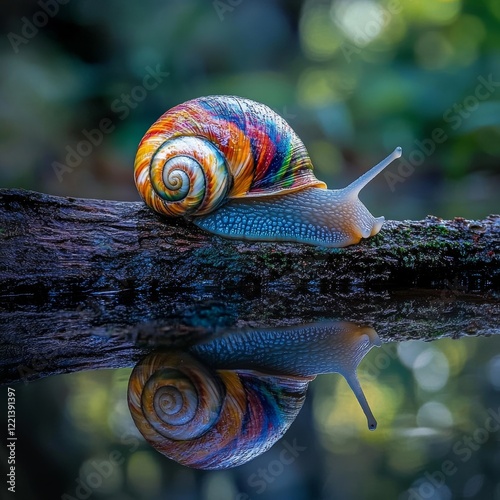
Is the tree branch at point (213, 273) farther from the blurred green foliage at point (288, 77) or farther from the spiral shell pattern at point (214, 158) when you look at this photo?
the blurred green foliage at point (288, 77)

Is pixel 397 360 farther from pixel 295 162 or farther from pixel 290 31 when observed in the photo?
pixel 290 31

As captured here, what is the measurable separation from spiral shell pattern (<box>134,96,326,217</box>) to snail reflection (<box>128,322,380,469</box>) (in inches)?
28.1

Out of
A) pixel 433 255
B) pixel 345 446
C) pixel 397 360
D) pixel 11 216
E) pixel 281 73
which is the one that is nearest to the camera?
pixel 345 446

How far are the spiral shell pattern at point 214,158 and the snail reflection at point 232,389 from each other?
0.71 metres

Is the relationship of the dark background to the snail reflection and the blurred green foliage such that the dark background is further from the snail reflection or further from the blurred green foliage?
the snail reflection

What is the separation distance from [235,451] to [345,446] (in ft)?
0.66

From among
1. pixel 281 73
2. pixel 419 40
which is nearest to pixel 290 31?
pixel 281 73

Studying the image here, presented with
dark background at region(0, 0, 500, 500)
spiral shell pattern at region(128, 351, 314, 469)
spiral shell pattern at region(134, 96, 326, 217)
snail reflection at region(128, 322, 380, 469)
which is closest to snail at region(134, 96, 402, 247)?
spiral shell pattern at region(134, 96, 326, 217)

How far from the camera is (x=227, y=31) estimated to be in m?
8.58

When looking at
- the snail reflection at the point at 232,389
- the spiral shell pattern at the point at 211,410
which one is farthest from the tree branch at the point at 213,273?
the spiral shell pattern at the point at 211,410

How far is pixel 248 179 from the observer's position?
248 centimetres

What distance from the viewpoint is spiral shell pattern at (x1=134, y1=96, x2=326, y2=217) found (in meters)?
2.40

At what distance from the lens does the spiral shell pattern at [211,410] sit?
4.09ft

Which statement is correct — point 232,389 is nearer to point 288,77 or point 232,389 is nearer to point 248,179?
point 248,179
